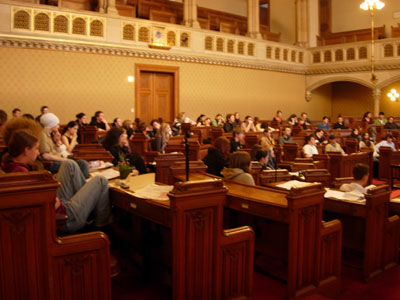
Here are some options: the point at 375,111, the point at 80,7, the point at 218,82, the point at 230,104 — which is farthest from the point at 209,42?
the point at 375,111

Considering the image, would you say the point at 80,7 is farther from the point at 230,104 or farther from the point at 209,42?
the point at 230,104

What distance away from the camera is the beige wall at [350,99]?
1614 cm

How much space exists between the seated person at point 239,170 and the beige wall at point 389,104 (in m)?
13.8

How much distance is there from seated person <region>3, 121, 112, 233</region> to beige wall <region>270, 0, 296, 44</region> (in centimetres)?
1496

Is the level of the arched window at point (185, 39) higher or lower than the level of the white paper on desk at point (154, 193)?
higher

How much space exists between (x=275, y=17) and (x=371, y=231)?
1465 cm

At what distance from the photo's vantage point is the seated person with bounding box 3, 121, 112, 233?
2.31m

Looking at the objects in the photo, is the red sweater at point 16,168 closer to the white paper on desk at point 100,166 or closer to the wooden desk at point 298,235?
the wooden desk at point 298,235

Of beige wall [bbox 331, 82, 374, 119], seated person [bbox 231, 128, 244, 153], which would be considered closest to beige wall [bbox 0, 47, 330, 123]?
beige wall [bbox 331, 82, 374, 119]

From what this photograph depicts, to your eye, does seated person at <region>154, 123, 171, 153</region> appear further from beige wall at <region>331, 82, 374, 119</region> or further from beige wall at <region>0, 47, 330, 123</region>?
beige wall at <region>331, 82, 374, 119</region>

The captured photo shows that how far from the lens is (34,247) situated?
5.86 ft

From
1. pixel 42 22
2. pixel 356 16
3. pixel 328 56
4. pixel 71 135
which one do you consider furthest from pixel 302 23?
pixel 71 135

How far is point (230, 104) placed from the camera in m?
12.8

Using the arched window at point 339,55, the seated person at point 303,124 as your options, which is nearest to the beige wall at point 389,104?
the arched window at point 339,55
